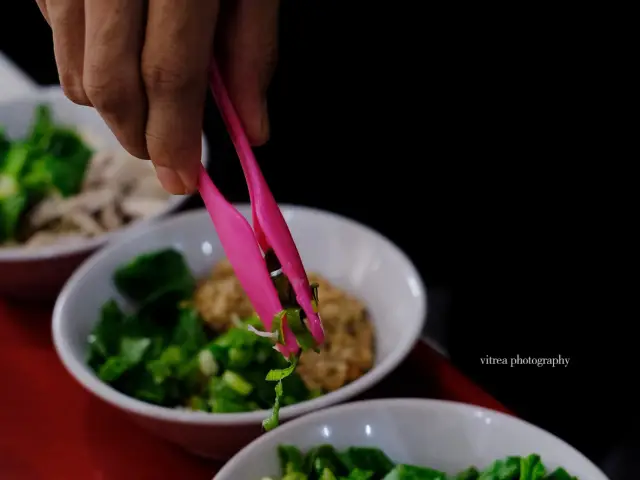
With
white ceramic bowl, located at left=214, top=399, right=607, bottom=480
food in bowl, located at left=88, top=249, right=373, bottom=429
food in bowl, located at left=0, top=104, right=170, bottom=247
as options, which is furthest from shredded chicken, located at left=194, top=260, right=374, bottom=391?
food in bowl, located at left=0, top=104, right=170, bottom=247

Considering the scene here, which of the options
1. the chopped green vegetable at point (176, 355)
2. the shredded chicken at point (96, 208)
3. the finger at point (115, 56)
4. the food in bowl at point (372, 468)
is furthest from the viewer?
the shredded chicken at point (96, 208)

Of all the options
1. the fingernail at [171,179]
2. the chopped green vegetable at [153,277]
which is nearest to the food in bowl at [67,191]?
the chopped green vegetable at [153,277]

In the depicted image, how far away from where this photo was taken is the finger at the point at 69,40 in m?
0.66

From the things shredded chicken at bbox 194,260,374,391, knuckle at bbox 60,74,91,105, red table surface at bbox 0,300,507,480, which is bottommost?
red table surface at bbox 0,300,507,480

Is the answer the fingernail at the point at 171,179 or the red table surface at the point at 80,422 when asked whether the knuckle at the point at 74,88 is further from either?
the red table surface at the point at 80,422

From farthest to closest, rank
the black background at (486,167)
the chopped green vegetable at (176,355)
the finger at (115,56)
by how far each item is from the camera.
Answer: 1. the black background at (486,167)
2. the chopped green vegetable at (176,355)
3. the finger at (115,56)

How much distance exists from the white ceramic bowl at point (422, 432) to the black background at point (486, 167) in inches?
14.0

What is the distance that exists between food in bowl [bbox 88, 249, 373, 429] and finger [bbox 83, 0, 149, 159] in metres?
0.33

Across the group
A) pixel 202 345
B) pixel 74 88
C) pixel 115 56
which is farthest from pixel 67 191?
pixel 115 56

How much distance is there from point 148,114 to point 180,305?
46 cm

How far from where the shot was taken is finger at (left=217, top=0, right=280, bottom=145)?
695 millimetres

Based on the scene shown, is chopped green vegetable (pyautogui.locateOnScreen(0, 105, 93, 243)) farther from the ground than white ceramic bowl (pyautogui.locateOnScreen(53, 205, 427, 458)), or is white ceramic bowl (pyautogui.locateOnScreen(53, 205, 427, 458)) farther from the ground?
white ceramic bowl (pyautogui.locateOnScreen(53, 205, 427, 458))

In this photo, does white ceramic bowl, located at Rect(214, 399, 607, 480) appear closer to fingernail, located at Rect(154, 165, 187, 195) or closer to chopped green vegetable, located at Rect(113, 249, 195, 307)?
fingernail, located at Rect(154, 165, 187, 195)

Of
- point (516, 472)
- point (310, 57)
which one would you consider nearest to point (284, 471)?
point (516, 472)
